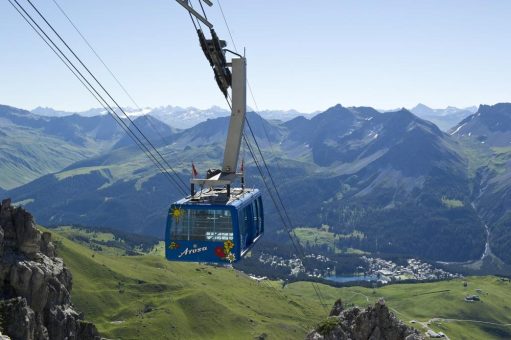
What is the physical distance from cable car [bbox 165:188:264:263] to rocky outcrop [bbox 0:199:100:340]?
152 ft

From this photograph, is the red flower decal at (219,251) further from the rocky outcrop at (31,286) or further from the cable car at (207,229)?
the rocky outcrop at (31,286)

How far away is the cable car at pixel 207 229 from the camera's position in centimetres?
4722

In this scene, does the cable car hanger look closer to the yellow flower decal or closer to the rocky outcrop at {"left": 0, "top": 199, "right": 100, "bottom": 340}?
the yellow flower decal

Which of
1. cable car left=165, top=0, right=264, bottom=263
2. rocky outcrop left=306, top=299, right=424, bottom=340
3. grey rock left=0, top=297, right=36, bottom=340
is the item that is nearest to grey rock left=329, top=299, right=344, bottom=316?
rocky outcrop left=306, top=299, right=424, bottom=340

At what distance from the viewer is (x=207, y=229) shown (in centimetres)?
4806

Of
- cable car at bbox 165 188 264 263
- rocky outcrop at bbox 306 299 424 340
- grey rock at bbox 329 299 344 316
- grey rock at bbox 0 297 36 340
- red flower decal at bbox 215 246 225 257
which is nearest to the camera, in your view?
cable car at bbox 165 188 264 263

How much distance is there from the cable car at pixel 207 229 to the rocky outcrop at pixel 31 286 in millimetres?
46289

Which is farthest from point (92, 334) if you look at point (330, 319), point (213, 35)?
point (213, 35)

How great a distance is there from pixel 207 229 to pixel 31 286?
58.9 m

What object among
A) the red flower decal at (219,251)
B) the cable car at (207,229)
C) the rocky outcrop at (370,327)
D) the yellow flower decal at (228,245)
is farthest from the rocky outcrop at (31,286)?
the yellow flower decal at (228,245)

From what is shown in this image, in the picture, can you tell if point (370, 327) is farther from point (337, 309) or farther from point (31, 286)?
point (31, 286)

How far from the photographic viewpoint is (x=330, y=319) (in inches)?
3162

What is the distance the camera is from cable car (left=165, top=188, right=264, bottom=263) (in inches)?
1859

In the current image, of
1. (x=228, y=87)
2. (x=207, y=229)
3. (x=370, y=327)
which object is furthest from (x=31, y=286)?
(x=228, y=87)
